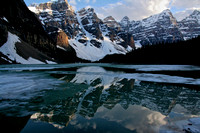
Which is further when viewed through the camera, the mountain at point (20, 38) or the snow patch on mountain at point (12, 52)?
the mountain at point (20, 38)

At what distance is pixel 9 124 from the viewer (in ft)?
21.8

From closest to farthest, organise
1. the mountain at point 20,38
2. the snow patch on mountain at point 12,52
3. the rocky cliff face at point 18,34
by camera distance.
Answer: the snow patch on mountain at point 12,52 → the mountain at point 20,38 → the rocky cliff face at point 18,34

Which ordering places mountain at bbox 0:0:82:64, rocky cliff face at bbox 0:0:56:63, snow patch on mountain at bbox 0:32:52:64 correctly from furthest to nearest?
rocky cliff face at bbox 0:0:56:63, mountain at bbox 0:0:82:64, snow patch on mountain at bbox 0:32:52:64

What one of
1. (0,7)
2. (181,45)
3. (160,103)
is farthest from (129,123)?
(0,7)

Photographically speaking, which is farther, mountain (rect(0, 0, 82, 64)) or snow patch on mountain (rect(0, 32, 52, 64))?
mountain (rect(0, 0, 82, 64))

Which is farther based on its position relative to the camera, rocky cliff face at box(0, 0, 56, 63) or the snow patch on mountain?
rocky cliff face at box(0, 0, 56, 63)

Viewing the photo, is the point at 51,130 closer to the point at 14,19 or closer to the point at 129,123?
the point at 129,123

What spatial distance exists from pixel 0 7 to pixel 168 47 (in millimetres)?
144809

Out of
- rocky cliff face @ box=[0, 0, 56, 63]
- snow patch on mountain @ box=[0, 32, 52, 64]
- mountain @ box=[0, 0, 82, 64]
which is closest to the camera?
snow patch on mountain @ box=[0, 32, 52, 64]

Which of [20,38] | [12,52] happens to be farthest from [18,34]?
[12,52]

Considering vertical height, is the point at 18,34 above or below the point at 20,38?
above

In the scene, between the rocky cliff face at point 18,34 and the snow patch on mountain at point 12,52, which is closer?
the snow patch on mountain at point 12,52

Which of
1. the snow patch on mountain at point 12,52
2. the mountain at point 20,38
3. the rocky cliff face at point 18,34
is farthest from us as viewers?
the rocky cliff face at point 18,34

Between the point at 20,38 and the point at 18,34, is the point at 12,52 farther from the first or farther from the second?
the point at 18,34
